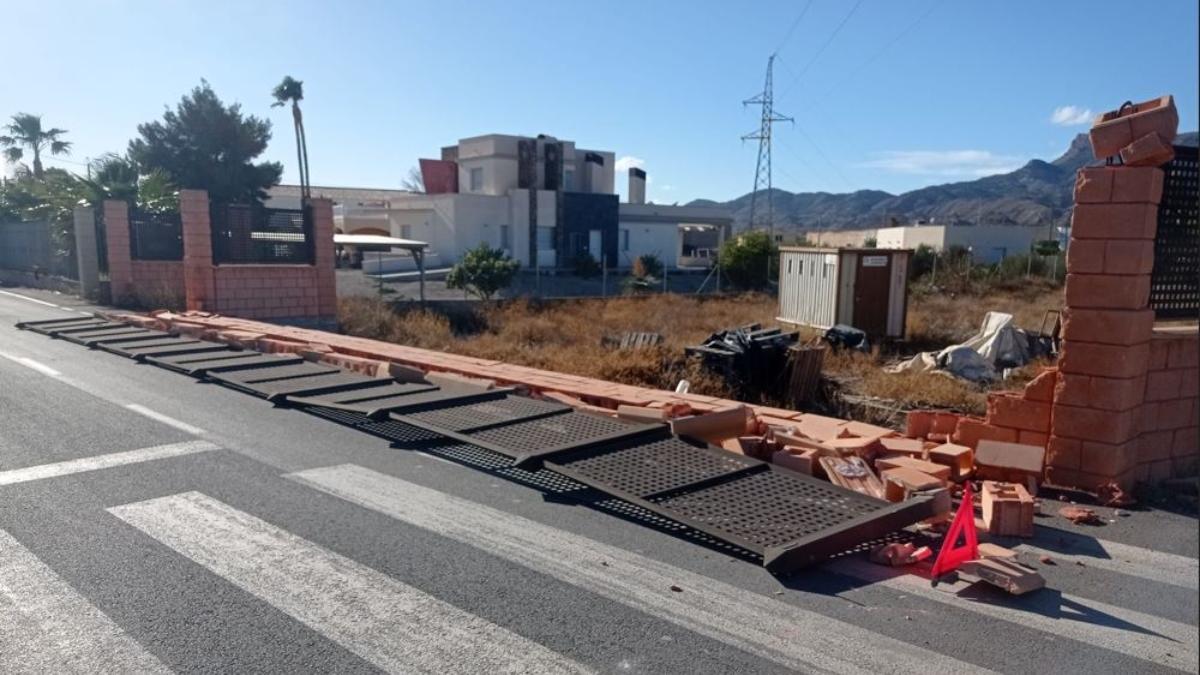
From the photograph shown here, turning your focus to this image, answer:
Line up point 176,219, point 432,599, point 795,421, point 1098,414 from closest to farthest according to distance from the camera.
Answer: point 432,599
point 1098,414
point 795,421
point 176,219

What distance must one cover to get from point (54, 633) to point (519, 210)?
45.2 m

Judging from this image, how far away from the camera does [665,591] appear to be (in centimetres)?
402

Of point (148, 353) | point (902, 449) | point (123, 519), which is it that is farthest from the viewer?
point (148, 353)

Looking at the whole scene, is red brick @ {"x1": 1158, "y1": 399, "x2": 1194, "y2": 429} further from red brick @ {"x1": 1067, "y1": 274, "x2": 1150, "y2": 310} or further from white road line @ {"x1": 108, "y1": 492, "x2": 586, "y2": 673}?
white road line @ {"x1": 108, "y1": 492, "x2": 586, "y2": 673}

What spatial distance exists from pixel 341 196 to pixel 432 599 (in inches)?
2714

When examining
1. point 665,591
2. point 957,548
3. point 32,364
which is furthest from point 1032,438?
point 32,364

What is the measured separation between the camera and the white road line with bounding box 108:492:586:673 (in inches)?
133

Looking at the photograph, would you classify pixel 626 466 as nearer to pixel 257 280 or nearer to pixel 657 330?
pixel 657 330

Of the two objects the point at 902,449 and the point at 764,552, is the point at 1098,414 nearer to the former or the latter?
the point at 902,449

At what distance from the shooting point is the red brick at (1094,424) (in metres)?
5.59

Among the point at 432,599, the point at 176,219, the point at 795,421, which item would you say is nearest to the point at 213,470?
the point at 432,599

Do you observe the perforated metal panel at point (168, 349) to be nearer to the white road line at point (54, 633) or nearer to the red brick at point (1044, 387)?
the white road line at point (54, 633)

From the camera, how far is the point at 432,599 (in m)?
3.90

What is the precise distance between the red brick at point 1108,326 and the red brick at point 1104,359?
0.04 m
